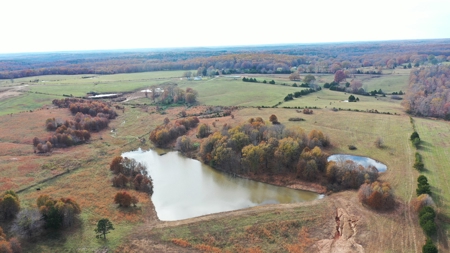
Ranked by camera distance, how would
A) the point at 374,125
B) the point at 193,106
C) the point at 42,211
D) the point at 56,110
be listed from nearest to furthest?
the point at 42,211, the point at 374,125, the point at 56,110, the point at 193,106

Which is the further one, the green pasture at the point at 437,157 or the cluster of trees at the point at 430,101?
the cluster of trees at the point at 430,101

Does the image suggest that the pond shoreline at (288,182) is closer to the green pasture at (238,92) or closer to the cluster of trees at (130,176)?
the cluster of trees at (130,176)

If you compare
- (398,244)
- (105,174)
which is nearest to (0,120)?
(105,174)

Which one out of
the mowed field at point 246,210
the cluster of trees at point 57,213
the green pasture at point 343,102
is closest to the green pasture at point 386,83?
Answer: the green pasture at point 343,102

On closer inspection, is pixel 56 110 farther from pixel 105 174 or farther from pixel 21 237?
pixel 21 237

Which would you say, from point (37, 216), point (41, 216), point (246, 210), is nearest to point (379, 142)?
point (246, 210)
